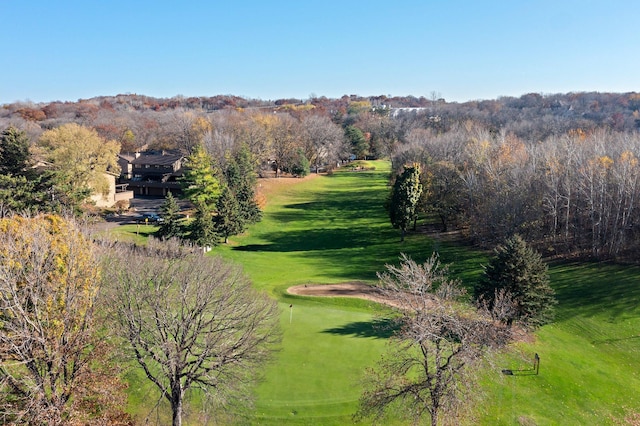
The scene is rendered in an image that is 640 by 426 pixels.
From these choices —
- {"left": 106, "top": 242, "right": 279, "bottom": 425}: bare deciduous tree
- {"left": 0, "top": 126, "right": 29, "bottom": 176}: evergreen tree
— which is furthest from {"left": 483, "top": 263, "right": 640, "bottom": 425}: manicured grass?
{"left": 0, "top": 126, "right": 29, "bottom": 176}: evergreen tree

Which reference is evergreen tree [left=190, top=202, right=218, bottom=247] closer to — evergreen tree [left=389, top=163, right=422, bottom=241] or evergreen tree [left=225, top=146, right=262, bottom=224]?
evergreen tree [left=225, top=146, right=262, bottom=224]

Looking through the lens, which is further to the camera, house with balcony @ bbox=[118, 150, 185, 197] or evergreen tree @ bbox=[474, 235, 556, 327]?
house with balcony @ bbox=[118, 150, 185, 197]

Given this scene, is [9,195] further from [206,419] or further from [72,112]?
[72,112]

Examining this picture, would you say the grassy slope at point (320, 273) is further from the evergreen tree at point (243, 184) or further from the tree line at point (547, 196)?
the tree line at point (547, 196)

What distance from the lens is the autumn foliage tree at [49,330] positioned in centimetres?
1448

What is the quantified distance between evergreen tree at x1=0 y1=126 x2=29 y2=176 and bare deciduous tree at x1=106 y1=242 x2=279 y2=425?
2193 centimetres

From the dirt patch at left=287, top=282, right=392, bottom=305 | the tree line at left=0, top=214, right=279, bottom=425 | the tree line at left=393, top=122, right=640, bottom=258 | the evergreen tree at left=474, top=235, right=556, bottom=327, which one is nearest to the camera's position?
the tree line at left=0, top=214, right=279, bottom=425

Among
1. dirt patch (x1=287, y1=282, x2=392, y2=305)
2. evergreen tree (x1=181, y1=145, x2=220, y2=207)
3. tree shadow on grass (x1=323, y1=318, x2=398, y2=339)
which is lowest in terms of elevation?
dirt patch (x1=287, y1=282, x2=392, y2=305)

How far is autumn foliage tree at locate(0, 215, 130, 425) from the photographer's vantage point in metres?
14.5

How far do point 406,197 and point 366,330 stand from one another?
27618 millimetres

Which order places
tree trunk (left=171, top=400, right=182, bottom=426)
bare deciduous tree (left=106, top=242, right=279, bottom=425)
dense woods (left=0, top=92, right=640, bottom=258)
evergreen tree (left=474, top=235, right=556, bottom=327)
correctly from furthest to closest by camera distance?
1. dense woods (left=0, top=92, right=640, bottom=258)
2. evergreen tree (left=474, top=235, right=556, bottom=327)
3. tree trunk (left=171, top=400, right=182, bottom=426)
4. bare deciduous tree (left=106, top=242, right=279, bottom=425)

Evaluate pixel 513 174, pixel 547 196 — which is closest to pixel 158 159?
pixel 513 174

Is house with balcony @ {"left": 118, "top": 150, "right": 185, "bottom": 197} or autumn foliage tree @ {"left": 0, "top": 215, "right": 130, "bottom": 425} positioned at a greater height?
house with balcony @ {"left": 118, "top": 150, "right": 185, "bottom": 197}

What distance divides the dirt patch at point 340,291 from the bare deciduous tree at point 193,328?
10432mm
